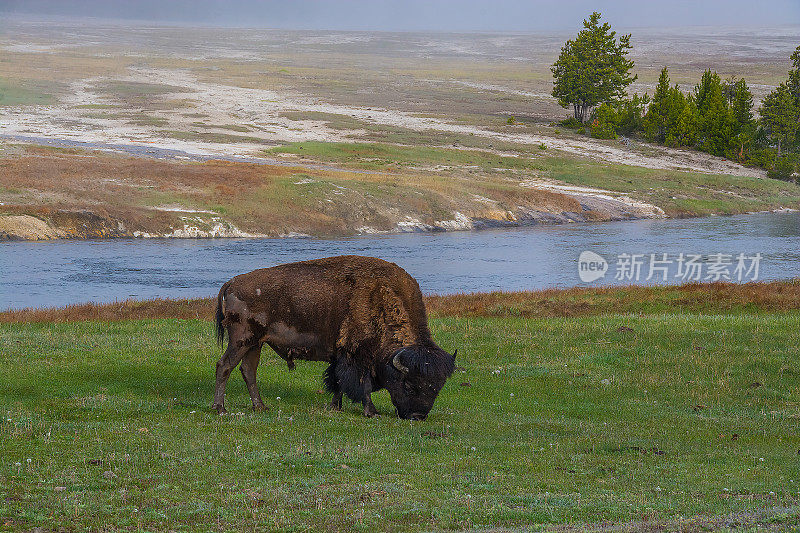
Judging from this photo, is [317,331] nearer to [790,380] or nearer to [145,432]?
[145,432]

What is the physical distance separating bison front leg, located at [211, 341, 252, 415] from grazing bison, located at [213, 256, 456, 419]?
1cm

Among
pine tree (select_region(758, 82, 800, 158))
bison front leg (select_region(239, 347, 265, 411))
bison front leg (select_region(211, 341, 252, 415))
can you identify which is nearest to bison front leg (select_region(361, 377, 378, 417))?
bison front leg (select_region(239, 347, 265, 411))

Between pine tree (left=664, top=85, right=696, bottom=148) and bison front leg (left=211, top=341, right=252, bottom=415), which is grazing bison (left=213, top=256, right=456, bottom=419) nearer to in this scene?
bison front leg (left=211, top=341, right=252, bottom=415)

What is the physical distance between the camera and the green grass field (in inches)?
320

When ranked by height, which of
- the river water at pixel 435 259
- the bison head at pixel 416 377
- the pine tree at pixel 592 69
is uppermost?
the pine tree at pixel 592 69

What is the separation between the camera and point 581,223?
209 ft

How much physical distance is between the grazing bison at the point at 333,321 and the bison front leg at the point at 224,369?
0.05ft

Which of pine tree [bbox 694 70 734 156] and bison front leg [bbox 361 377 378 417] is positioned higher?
pine tree [bbox 694 70 734 156]

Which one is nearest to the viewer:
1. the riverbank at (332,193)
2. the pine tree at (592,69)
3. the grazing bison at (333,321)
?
the grazing bison at (333,321)

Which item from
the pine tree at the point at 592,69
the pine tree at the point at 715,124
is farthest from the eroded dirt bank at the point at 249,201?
the pine tree at the point at 592,69

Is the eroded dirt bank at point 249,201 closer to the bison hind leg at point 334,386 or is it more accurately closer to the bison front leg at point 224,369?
the bison front leg at point 224,369

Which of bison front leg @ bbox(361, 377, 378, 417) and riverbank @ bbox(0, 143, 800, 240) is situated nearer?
bison front leg @ bbox(361, 377, 378, 417)

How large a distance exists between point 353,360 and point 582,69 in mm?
103063

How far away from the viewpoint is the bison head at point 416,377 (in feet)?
41.3
